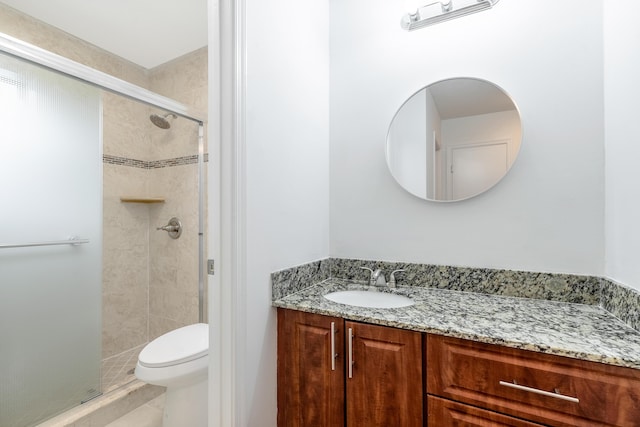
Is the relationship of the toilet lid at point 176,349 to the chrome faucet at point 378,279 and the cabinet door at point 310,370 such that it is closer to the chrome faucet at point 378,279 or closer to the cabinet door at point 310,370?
the cabinet door at point 310,370

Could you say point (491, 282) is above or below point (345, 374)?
above

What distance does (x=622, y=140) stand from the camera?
96 centimetres

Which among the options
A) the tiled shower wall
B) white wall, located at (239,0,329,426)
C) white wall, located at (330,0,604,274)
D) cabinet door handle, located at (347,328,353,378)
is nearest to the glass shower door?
the tiled shower wall

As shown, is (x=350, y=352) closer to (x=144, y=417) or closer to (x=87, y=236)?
(x=144, y=417)

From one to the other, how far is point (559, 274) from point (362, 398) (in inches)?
36.9

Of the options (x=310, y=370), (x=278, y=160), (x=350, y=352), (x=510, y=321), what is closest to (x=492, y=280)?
(x=510, y=321)

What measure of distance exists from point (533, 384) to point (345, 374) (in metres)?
0.56

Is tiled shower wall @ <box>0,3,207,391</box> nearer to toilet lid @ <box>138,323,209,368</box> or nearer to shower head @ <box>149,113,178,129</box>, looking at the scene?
shower head @ <box>149,113,178,129</box>

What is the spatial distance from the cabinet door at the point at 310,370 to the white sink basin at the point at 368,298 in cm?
19

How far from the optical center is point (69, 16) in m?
1.77

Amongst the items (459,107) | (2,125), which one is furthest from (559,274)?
(2,125)

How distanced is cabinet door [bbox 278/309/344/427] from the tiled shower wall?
4.12ft

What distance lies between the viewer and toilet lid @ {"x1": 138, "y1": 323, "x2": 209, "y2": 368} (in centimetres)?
134

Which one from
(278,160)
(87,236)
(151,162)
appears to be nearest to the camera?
(278,160)
